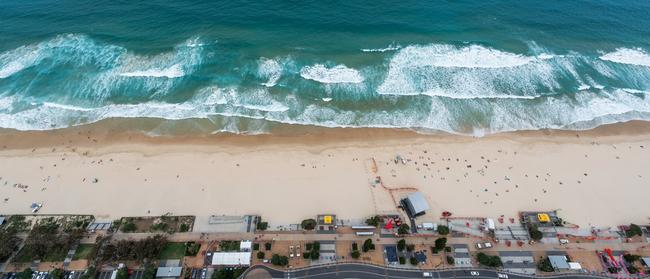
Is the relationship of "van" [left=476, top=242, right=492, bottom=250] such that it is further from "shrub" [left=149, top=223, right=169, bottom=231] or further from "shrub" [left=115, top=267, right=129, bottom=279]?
"shrub" [left=115, top=267, right=129, bottom=279]

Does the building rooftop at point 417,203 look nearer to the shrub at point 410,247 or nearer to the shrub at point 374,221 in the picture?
the shrub at point 410,247

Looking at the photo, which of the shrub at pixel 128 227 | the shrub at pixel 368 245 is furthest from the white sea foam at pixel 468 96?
the shrub at pixel 128 227

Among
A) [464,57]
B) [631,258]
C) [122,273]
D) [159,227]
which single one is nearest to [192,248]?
[159,227]

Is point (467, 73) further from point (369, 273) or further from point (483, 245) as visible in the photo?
point (369, 273)

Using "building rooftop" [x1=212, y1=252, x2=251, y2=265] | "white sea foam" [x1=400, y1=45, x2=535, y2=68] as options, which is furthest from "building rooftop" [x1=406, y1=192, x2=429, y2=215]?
"white sea foam" [x1=400, y1=45, x2=535, y2=68]

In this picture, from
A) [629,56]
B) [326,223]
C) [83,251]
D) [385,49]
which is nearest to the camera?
[83,251]
